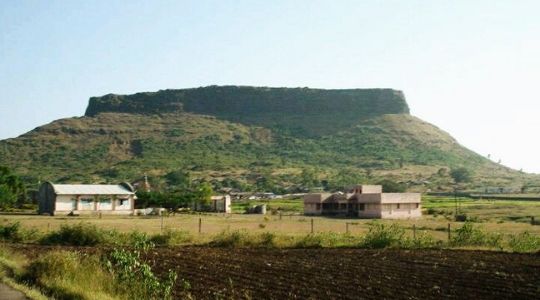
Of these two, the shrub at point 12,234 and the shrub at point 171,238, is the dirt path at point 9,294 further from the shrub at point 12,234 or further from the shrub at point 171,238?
the shrub at point 12,234

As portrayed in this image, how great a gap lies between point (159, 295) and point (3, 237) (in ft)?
77.2

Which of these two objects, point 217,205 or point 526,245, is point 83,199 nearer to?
point 217,205

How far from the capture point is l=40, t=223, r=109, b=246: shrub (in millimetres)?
35812

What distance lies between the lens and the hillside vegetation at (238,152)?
5581 inches

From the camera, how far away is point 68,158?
15300cm

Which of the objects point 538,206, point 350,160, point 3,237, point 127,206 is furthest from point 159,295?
point 350,160

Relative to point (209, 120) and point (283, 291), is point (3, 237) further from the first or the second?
point (209, 120)

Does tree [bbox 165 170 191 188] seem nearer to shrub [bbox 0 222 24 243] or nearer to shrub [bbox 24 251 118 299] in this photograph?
shrub [bbox 0 222 24 243]

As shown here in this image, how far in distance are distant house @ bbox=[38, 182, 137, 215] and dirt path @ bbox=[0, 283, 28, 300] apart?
5658 cm

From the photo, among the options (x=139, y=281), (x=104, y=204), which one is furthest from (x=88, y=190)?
(x=139, y=281)

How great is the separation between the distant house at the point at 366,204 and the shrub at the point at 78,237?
4899 centimetres

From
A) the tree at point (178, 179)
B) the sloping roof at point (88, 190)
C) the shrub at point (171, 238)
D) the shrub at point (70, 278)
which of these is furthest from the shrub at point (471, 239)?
the tree at point (178, 179)

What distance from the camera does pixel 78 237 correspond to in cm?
3591

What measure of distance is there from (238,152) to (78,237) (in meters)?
136
